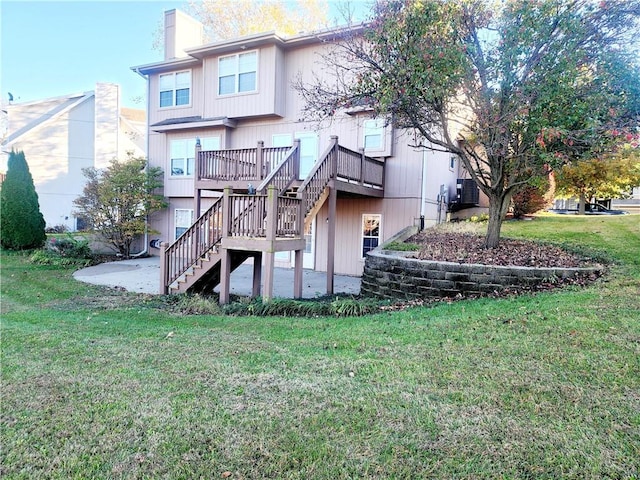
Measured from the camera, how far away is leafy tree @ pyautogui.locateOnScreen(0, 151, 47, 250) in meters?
15.3

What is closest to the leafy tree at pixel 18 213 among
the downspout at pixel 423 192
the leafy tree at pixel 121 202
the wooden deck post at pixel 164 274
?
the leafy tree at pixel 121 202

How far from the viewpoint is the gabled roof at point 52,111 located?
75.4ft

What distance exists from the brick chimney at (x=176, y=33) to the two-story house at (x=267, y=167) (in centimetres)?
5

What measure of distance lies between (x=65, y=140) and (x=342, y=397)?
25871 millimetres

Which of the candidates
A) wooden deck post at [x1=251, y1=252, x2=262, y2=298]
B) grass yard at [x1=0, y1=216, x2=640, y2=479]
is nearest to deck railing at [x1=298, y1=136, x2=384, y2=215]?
wooden deck post at [x1=251, y1=252, x2=262, y2=298]

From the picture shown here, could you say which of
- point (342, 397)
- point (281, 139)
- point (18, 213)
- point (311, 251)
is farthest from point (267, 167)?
point (18, 213)

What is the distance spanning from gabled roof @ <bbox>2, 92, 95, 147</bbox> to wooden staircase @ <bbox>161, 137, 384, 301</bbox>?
63.3 feet

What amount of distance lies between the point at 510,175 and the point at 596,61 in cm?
234

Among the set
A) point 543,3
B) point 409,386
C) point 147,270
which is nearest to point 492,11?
point 543,3

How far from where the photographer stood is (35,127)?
74.8 feet

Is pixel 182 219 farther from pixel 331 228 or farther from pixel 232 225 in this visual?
pixel 232 225

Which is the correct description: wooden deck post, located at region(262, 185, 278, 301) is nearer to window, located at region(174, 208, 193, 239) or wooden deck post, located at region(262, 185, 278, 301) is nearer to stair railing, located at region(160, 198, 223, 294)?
stair railing, located at region(160, 198, 223, 294)

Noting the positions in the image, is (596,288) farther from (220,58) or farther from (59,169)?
(59,169)

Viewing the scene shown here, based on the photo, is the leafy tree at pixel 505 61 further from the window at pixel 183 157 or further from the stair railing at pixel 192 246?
the window at pixel 183 157
